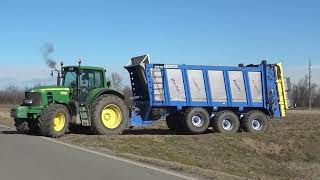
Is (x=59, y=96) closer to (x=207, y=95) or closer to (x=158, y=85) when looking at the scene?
(x=158, y=85)

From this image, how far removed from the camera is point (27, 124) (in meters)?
24.7

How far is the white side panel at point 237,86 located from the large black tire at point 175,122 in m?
2.58

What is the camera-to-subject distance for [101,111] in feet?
77.4

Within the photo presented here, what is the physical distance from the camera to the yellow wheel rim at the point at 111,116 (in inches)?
940

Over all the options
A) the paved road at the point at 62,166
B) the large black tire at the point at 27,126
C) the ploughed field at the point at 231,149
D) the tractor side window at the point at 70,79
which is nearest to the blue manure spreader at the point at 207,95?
the ploughed field at the point at 231,149

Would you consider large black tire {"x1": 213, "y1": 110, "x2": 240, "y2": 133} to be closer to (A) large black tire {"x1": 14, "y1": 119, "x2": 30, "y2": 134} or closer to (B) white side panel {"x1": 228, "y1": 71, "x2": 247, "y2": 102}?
(B) white side panel {"x1": 228, "y1": 71, "x2": 247, "y2": 102}

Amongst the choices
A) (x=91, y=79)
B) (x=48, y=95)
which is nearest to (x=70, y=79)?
(x=91, y=79)

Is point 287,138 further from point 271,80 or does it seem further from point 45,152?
point 45,152

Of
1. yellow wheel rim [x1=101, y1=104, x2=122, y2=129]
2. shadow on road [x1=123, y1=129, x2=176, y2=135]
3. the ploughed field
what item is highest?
yellow wheel rim [x1=101, y1=104, x2=122, y2=129]

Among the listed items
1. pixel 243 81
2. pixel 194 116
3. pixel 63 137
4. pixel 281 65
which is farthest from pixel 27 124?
pixel 281 65

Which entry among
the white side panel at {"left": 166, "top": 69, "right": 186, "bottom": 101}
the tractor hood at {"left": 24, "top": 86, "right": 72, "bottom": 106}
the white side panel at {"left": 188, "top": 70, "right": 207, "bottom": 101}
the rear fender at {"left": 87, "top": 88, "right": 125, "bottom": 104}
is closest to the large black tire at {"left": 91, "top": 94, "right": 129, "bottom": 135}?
the rear fender at {"left": 87, "top": 88, "right": 125, "bottom": 104}

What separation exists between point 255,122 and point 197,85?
3.49 meters

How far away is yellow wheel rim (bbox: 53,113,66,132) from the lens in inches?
905

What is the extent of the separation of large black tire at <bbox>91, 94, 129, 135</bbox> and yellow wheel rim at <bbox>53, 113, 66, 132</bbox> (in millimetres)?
1166
